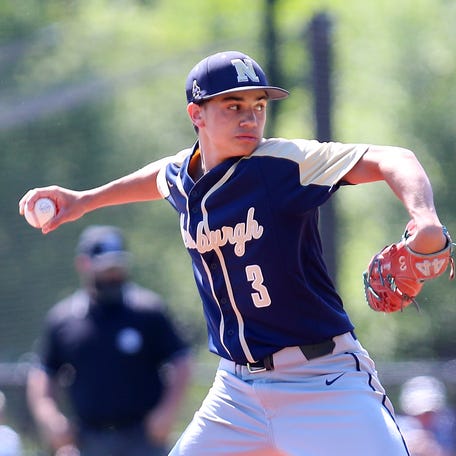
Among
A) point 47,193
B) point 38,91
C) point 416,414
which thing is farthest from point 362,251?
point 47,193

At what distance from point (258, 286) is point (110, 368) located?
2178 millimetres

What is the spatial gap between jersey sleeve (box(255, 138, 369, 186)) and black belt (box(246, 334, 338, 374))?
53 cm

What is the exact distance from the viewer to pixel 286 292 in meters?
3.58

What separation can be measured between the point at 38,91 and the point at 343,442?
15.9ft

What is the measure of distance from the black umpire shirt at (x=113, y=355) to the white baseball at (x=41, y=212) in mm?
1642

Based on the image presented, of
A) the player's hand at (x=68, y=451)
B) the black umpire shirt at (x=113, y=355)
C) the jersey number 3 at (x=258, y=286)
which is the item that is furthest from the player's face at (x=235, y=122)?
the player's hand at (x=68, y=451)

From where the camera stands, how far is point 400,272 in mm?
3305

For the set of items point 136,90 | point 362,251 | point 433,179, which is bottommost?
point 362,251

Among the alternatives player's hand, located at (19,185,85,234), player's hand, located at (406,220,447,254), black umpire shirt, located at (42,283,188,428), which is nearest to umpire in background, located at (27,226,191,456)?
black umpire shirt, located at (42,283,188,428)

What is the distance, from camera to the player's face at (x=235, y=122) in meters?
3.67

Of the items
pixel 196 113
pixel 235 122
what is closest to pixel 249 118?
pixel 235 122

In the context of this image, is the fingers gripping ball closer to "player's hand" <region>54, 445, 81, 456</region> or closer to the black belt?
the black belt

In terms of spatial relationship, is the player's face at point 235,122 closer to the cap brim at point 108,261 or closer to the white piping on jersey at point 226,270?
the white piping on jersey at point 226,270

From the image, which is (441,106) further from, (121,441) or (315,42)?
(121,441)
